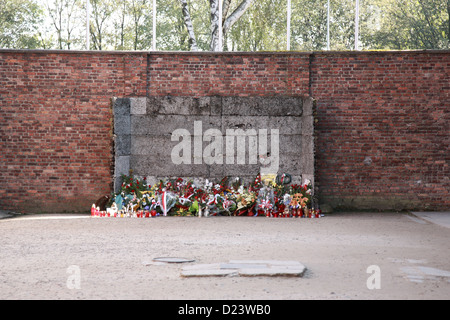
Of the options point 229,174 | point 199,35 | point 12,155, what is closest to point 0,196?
point 12,155

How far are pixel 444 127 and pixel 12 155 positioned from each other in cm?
1030

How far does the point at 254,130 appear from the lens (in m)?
13.0

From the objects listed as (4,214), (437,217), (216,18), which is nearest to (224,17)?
(216,18)

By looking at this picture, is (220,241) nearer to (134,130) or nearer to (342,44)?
(134,130)

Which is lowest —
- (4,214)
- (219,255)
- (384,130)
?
(4,214)

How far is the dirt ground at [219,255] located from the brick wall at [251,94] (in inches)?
54.1

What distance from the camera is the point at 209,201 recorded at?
40.8 feet

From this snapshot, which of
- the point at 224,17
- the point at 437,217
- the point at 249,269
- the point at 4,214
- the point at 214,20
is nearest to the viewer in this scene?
the point at 249,269

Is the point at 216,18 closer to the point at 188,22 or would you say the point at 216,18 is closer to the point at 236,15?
the point at 236,15

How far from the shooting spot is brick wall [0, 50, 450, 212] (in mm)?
12992

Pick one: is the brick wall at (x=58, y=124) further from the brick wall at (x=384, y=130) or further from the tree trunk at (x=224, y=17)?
the tree trunk at (x=224, y=17)

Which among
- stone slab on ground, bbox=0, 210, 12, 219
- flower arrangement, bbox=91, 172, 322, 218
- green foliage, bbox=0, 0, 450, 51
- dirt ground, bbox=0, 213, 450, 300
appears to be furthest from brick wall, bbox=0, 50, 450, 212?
green foliage, bbox=0, 0, 450, 51

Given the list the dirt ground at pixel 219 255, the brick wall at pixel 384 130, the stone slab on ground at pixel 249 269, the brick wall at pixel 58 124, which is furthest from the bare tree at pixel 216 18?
the stone slab on ground at pixel 249 269

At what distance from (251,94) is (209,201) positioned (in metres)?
2.84
